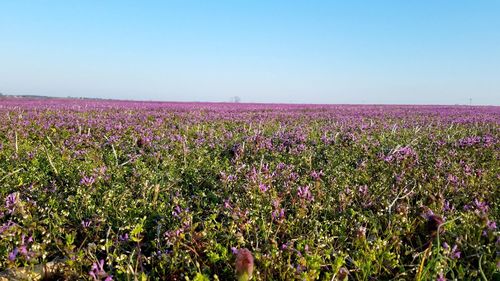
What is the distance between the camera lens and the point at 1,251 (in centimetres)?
252

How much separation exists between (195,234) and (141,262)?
0.44m

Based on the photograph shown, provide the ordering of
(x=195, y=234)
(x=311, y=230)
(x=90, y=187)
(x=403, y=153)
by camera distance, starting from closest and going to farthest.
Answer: (x=195, y=234)
(x=311, y=230)
(x=90, y=187)
(x=403, y=153)

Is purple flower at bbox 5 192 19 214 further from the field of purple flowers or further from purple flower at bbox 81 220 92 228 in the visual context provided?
purple flower at bbox 81 220 92 228

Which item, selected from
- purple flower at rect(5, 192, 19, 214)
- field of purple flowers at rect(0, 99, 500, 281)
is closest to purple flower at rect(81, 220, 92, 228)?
field of purple flowers at rect(0, 99, 500, 281)

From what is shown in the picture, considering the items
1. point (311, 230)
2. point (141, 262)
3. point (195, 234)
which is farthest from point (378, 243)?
point (141, 262)

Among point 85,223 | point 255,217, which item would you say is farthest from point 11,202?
point 255,217

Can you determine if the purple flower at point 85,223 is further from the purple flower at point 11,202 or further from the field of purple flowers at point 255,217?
the purple flower at point 11,202

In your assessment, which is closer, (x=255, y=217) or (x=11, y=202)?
(x=255, y=217)

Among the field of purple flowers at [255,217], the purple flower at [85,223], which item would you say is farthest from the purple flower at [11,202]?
the purple flower at [85,223]

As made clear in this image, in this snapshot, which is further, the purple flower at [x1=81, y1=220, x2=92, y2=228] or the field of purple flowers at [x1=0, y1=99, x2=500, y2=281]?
the purple flower at [x1=81, y1=220, x2=92, y2=228]

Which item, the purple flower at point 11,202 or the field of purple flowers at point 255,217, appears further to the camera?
the purple flower at point 11,202

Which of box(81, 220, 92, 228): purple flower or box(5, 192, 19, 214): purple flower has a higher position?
box(5, 192, 19, 214): purple flower

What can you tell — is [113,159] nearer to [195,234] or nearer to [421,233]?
[195,234]

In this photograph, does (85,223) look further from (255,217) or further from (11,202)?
(255,217)
